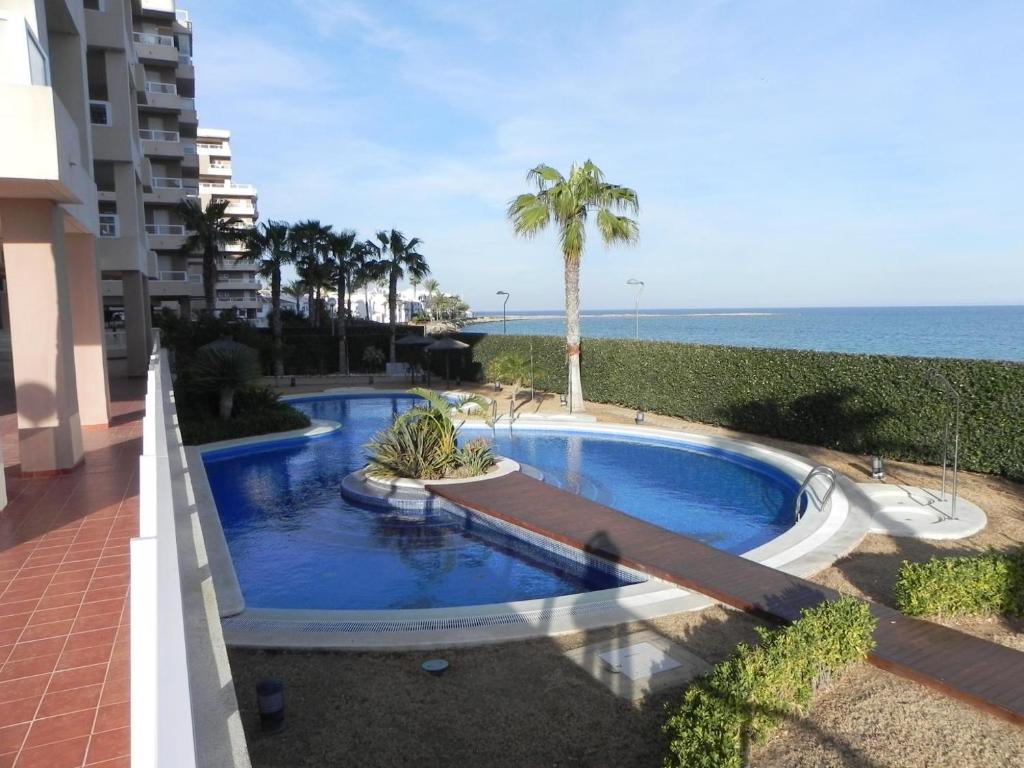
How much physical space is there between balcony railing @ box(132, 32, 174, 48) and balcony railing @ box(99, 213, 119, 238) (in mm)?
27412

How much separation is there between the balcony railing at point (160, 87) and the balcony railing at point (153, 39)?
6.63 feet

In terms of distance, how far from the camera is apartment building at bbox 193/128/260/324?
6500cm

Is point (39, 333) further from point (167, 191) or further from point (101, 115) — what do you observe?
point (167, 191)

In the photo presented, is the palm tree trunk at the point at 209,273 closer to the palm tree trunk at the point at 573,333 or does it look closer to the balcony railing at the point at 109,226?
the balcony railing at the point at 109,226

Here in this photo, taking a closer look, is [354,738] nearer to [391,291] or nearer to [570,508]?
[570,508]

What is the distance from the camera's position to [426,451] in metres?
14.2

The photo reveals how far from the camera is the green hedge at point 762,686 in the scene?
4719 mm

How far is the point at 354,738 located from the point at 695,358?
1701cm

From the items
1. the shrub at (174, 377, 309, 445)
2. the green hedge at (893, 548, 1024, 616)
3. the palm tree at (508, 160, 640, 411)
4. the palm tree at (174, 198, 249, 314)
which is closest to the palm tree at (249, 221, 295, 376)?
the palm tree at (174, 198, 249, 314)

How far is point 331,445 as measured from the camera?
19.0 metres

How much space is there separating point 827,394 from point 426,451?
31.2 feet

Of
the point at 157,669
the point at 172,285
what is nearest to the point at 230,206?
the point at 172,285

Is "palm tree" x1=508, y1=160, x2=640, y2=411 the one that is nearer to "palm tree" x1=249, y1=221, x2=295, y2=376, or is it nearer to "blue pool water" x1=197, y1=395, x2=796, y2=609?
"blue pool water" x1=197, y1=395, x2=796, y2=609

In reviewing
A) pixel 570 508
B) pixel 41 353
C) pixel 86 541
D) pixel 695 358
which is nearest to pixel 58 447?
pixel 41 353
